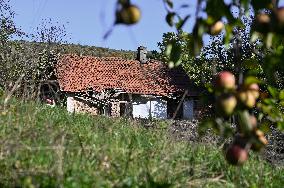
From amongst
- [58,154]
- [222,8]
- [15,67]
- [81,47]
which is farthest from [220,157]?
[81,47]

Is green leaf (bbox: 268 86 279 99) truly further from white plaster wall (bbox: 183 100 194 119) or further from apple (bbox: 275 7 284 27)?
white plaster wall (bbox: 183 100 194 119)

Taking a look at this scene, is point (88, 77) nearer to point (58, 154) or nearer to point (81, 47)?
point (58, 154)

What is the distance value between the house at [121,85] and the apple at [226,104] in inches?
1344

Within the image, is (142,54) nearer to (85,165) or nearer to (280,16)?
(85,165)

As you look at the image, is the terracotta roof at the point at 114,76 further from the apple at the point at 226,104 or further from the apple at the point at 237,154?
the apple at the point at 226,104

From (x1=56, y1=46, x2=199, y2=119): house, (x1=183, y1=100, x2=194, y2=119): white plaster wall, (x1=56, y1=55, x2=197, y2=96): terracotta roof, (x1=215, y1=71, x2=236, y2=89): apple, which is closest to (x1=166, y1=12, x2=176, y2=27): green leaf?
(x1=215, y1=71, x2=236, y2=89): apple

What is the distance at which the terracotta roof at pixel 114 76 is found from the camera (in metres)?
38.6

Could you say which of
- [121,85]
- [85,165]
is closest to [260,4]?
[85,165]

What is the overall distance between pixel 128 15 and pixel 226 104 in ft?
1.90

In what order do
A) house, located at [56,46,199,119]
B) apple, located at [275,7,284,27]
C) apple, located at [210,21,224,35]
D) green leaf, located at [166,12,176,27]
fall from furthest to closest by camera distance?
1. house, located at [56,46,199,119]
2. green leaf, located at [166,12,176,27]
3. apple, located at [210,21,224,35]
4. apple, located at [275,7,284,27]

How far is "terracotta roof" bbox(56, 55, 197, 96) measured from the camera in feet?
127

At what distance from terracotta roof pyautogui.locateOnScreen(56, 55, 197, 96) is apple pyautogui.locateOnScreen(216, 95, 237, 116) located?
35.1 meters

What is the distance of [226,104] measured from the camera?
7.25 ft

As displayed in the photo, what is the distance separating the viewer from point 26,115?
5762 millimetres
